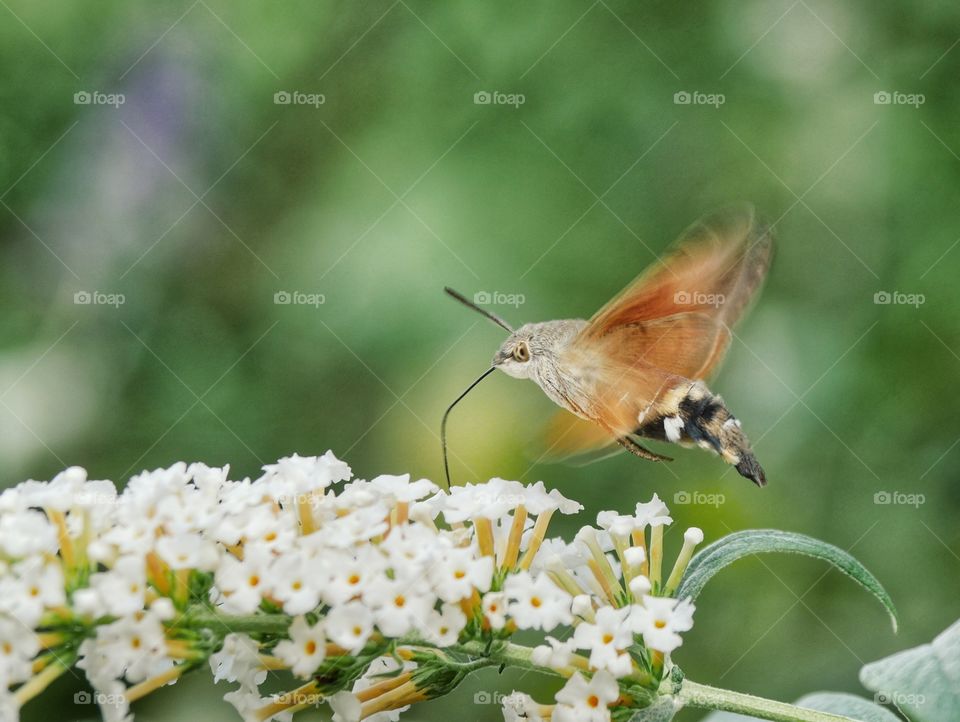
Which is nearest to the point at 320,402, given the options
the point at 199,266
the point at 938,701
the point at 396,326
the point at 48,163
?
the point at 396,326

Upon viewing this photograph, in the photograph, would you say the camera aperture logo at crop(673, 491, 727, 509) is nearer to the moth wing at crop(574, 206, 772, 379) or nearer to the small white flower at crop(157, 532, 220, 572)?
the moth wing at crop(574, 206, 772, 379)

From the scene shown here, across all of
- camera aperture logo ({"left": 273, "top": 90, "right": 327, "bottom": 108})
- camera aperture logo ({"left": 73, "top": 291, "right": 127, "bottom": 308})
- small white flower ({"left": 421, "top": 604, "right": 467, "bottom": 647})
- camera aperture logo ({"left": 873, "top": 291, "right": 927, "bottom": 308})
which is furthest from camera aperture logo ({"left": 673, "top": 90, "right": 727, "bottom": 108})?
A: small white flower ({"left": 421, "top": 604, "right": 467, "bottom": 647})

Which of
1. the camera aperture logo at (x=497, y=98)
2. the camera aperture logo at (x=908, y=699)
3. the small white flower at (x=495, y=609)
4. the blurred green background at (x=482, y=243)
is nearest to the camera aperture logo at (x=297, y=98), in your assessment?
the blurred green background at (x=482, y=243)

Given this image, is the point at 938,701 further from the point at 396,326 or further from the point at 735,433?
the point at 396,326

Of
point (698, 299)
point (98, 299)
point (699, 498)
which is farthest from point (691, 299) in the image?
point (98, 299)

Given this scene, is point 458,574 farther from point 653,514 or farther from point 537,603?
point 653,514

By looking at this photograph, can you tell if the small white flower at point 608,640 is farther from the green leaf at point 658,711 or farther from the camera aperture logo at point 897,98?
the camera aperture logo at point 897,98
